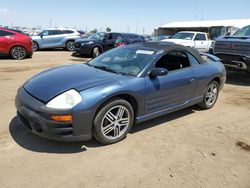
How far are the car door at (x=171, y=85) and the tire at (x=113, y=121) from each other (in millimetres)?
402

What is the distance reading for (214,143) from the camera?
412 centimetres

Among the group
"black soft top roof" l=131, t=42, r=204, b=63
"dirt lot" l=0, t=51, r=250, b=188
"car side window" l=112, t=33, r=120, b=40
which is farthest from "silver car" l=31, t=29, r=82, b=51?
"black soft top roof" l=131, t=42, r=204, b=63

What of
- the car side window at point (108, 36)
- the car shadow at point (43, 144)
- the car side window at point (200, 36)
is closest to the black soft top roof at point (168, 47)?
the car shadow at point (43, 144)

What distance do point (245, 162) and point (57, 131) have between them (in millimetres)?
2524

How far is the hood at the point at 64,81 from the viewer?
3.63m

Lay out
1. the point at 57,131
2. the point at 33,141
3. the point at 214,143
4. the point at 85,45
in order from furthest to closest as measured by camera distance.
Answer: the point at 85,45 → the point at 214,143 → the point at 33,141 → the point at 57,131

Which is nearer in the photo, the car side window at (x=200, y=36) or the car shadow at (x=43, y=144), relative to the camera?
the car shadow at (x=43, y=144)

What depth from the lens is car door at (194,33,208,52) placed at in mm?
16016

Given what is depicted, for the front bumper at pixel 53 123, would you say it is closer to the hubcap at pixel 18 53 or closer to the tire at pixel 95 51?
the hubcap at pixel 18 53

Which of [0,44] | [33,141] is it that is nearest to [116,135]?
[33,141]

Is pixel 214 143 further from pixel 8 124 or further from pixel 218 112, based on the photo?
pixel 8 124

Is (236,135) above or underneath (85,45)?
underneath

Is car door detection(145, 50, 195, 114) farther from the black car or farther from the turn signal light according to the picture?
the black car

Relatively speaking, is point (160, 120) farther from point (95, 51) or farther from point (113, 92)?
point (95, 51)
